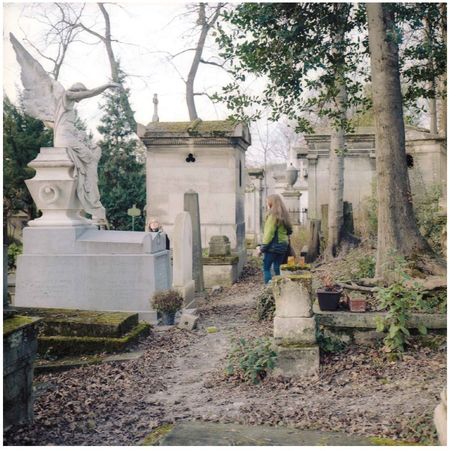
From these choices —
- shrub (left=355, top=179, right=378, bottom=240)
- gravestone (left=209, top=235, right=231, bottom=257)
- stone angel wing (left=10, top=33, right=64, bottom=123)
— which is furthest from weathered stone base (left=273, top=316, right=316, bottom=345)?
shrub (left=355, top=179, right=378, bottom=240)

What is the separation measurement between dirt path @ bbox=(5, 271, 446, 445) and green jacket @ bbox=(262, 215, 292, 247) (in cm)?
294

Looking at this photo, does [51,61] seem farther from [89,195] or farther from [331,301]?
[331,301]

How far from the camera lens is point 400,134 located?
691cm

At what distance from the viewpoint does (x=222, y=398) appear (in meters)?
4.91

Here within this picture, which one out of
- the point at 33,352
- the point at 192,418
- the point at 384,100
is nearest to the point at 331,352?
the point at 192,418

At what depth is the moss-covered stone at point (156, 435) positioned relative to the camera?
3766 millimetres

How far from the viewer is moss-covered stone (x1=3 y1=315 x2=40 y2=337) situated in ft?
12.7

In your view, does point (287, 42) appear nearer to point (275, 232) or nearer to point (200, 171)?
point (275, 232)

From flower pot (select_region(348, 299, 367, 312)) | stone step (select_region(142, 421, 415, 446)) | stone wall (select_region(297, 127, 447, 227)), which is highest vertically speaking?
stone wall (select_region(297, 127, 447, 227))

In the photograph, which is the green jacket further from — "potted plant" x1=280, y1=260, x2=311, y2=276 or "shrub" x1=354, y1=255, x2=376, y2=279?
"potted plant" x1=280, y1=260, x2=311, y2=276

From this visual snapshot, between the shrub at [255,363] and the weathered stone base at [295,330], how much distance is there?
0.16 m

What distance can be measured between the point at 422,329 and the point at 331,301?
96 centimetres

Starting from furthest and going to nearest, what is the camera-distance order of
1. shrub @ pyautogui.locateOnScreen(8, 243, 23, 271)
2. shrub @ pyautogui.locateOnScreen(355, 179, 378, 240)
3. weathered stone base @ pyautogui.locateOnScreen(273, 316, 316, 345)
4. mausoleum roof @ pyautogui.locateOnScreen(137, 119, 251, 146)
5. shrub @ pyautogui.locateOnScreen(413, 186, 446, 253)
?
mausoleum roof @ pyautogui.locateOnScreen(137, 119, 251, 146), shrub @ pyautogui.locateOnScreen(355, 179, 378, 240), shrub @ pyautogui.locateOnScreen(8, 243, 23, 271), shrub @ pyautogui.locateOnScreen(413, 186, 446, 253), weathered stone base @ pyautogui.locateOnScreen(273, 316, 316, 345)

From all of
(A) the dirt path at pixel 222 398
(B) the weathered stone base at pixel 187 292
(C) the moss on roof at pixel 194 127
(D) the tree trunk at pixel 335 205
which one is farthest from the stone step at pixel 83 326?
(C) the moss on roof at pixel 194 127
